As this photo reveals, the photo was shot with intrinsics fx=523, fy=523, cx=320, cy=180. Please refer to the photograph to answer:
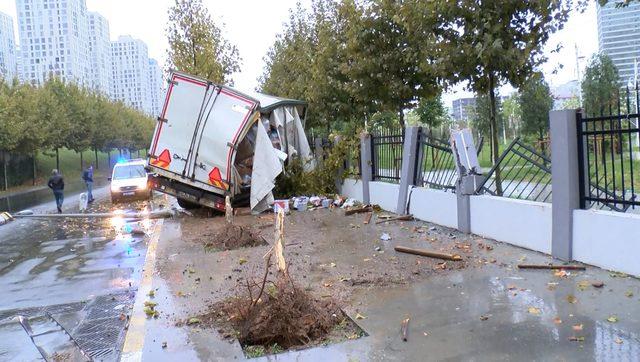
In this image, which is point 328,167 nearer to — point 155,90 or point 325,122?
point 325,122

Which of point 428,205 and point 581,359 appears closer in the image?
point 581,359

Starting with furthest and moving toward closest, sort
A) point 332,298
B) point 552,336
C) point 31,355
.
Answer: point 332,298
point 31,355
point 552,336

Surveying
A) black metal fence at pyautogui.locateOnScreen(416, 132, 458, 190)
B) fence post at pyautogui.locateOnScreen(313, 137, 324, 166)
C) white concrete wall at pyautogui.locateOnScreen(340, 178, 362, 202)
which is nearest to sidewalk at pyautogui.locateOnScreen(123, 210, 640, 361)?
black metal fence at pyautogui.locateOnScreen(416, 132, 458, 190)

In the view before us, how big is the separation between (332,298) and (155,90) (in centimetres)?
11423

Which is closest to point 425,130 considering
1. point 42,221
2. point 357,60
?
point 357,60

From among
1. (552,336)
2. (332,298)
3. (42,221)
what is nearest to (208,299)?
(332,298)

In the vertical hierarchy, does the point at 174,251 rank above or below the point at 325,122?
below

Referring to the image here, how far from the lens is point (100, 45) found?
93500 millimetres

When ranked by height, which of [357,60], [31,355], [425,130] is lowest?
[31,355]

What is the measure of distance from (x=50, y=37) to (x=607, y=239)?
300 feet

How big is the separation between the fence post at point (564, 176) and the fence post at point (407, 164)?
13.2 feet

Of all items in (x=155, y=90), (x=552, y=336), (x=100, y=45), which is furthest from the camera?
(x=155, y=90)

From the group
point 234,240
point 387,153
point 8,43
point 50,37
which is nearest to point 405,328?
point 234,240

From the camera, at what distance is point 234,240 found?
9.12 metres
